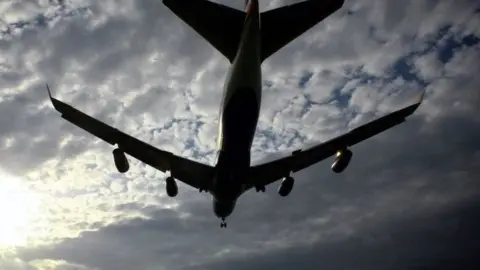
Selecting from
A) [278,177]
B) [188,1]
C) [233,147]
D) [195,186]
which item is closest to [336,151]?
[278,177]

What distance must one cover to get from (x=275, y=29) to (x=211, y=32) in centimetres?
327

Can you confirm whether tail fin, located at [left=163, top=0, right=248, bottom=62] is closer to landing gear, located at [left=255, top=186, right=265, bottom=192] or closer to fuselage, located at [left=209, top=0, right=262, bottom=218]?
fuselage, located at [left=209, top=0, right=262, bottom=218]

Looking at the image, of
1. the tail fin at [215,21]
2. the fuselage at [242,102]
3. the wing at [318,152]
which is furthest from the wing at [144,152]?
the tail fin at [215,21]

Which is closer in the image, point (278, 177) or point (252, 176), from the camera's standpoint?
point (252, 176)

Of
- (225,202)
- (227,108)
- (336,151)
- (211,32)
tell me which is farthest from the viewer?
(225,202)

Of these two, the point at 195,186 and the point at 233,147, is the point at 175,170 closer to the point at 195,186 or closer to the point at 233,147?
the point at 195,186

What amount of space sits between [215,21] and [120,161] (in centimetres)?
855

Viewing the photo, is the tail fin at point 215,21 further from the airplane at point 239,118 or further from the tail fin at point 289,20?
the tail fin at point 289,20

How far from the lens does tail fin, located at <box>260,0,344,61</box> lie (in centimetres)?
1823

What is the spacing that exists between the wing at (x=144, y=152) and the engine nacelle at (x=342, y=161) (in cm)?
673

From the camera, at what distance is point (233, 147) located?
17484mm

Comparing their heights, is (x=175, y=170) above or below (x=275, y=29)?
below

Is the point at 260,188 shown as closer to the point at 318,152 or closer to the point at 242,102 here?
the point at 318,152

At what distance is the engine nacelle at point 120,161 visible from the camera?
62.7ft
